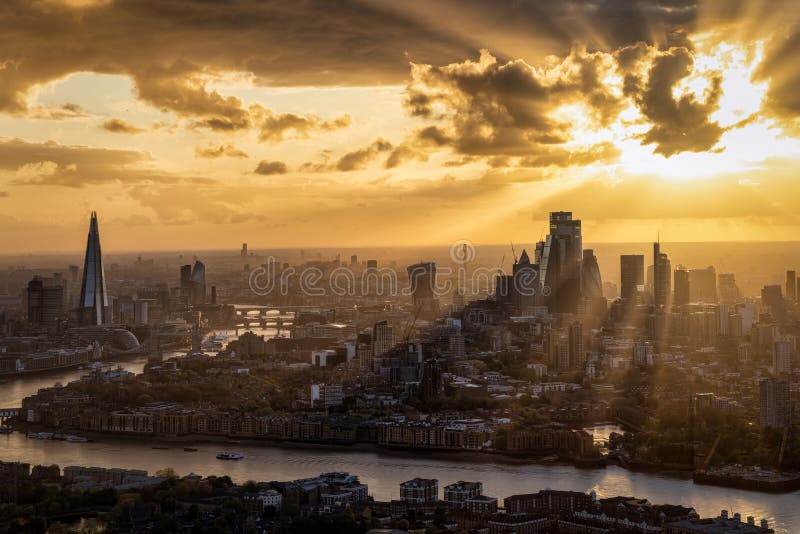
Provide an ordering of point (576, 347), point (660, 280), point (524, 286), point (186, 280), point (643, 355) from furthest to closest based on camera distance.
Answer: point (186, 280), point (524, 286), point (660, 280), point (576, 347), point (643, 355)

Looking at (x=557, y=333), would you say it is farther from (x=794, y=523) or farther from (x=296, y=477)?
(x=794, y=523)

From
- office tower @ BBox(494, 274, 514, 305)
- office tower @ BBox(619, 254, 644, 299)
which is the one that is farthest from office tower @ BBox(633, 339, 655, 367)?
office tower @ BBox(619, 254, 644, 299)

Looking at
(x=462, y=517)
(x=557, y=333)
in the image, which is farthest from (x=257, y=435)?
(x=557, y=333)

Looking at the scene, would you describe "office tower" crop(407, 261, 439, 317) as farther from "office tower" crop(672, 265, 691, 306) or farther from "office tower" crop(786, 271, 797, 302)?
"office tower" crop(786, 271, 797, 302)

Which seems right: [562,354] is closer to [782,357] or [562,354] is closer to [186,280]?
[782,357]

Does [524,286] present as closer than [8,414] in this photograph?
No

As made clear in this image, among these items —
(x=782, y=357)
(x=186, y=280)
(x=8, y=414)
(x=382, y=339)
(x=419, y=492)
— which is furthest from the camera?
(x=186, y=280)

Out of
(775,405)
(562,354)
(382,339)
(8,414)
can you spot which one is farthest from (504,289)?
(775,405)
